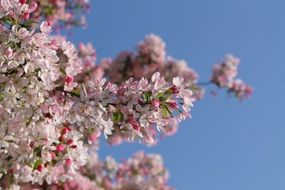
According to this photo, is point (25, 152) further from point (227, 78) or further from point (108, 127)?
point (227, 78)

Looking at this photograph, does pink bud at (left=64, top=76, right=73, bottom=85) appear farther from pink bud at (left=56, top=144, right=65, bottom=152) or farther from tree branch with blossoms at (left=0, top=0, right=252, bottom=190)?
pink bud at (left=56, top=144, right=65, bottom=152)

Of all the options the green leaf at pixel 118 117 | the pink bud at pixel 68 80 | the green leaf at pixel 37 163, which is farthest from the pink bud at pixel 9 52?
the green leaf at pixel 37 163

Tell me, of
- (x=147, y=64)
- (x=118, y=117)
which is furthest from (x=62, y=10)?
(x=118, y=117)

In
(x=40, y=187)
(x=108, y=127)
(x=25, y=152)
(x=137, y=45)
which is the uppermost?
(x=137, y=45)

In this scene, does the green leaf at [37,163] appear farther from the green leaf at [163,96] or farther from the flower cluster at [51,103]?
the green leaf at [163,96]

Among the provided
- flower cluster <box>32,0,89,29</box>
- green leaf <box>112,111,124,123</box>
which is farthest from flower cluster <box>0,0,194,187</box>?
flower cluster <box>32,0,89,29</box>

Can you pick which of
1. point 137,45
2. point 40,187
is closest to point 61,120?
Result: point 40,187

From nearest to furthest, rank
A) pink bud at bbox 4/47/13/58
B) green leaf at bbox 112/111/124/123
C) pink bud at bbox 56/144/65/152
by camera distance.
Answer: pink bud at bbox 4/47/13/58, green leaf at bbox 112/111/124/123, pink bud at bbox 56/144/65/152

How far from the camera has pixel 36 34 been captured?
12.8 feet

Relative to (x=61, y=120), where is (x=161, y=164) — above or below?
above

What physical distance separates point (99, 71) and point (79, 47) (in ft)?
2.04

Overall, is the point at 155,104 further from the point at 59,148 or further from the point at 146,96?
the point at 59,148

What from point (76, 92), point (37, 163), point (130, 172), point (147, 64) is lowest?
point (37, 163)

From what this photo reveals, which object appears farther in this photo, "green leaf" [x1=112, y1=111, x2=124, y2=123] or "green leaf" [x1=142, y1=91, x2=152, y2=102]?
"green leaf" [x1=112, y1=111, x2=124, y2=123]
